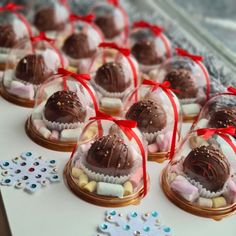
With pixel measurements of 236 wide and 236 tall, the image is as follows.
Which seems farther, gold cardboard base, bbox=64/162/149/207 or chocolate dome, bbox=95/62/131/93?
chocolate dome, bbox=95/62/131/93

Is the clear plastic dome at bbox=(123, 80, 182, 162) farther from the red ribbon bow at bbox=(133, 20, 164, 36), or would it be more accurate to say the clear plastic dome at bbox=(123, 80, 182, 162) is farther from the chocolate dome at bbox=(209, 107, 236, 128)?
the red ribbon bow at bbox=(133, 20, 164, 36)

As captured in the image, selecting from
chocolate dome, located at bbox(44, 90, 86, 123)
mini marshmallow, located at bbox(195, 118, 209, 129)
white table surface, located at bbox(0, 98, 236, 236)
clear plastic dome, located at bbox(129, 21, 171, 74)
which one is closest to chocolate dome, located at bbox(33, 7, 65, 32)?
clear plastic dome, located at bbox(129, 21, 171, 74)

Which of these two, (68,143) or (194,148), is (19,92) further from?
(194,148)

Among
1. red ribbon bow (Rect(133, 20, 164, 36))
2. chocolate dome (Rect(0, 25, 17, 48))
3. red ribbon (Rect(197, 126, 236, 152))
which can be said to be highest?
red ribbon bow (Rect(133, 20, 164, 36))

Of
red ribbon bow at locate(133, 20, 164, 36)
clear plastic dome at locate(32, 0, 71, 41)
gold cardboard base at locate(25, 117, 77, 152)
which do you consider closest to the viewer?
gold cardboard base at locate(25, 117, 77, 152)

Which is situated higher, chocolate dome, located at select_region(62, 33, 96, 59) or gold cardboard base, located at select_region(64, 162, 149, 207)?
chocolate dome, located at select_region(62, 33, 96, 59)

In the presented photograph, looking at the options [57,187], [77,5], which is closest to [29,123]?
[57,187]
